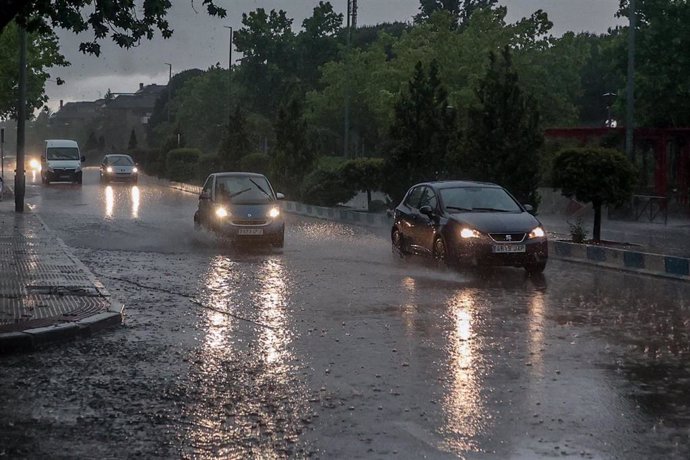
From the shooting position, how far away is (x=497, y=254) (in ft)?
53.0

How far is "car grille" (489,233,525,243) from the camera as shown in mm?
16219

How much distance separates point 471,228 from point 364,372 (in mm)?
8276

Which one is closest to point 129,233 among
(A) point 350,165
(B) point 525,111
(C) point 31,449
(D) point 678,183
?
(B) point 525,111

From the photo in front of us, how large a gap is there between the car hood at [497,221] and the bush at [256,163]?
105ft

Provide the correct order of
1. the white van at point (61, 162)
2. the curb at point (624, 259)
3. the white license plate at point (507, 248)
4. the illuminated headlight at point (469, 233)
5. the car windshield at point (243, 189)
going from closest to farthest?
the white license plate at point (507, 248), the illuminated headlight at point (469, 233), the curb at point (624, 259), the car windshield at point (243, 189), the white van at point (61, 162)

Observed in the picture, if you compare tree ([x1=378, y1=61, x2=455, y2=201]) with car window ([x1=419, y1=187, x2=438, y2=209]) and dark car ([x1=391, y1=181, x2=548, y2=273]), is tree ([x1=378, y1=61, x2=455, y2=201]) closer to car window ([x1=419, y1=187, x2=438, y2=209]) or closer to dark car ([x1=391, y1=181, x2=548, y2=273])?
dark car ([x1=391, y1=181, x2=548, y2=273])

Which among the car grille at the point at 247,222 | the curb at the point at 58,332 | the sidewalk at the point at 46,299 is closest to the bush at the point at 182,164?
the car grille at the point at 247,222

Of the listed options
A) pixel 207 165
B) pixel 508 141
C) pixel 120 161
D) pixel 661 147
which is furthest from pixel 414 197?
pixel 120 161

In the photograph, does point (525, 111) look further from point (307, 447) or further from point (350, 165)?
point (307, 447)

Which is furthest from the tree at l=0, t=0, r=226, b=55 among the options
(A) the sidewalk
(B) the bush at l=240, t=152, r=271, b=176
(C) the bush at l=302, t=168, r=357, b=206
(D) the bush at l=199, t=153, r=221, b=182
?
(D) the bush at l=199, t=153, r=221, b=182

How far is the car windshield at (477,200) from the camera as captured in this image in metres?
17.6

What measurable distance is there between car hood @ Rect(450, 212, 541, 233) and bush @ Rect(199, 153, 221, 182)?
1536 inches

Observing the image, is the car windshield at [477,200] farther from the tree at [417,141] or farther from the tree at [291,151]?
the tree at [291,151]

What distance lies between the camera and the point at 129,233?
24547 mm
